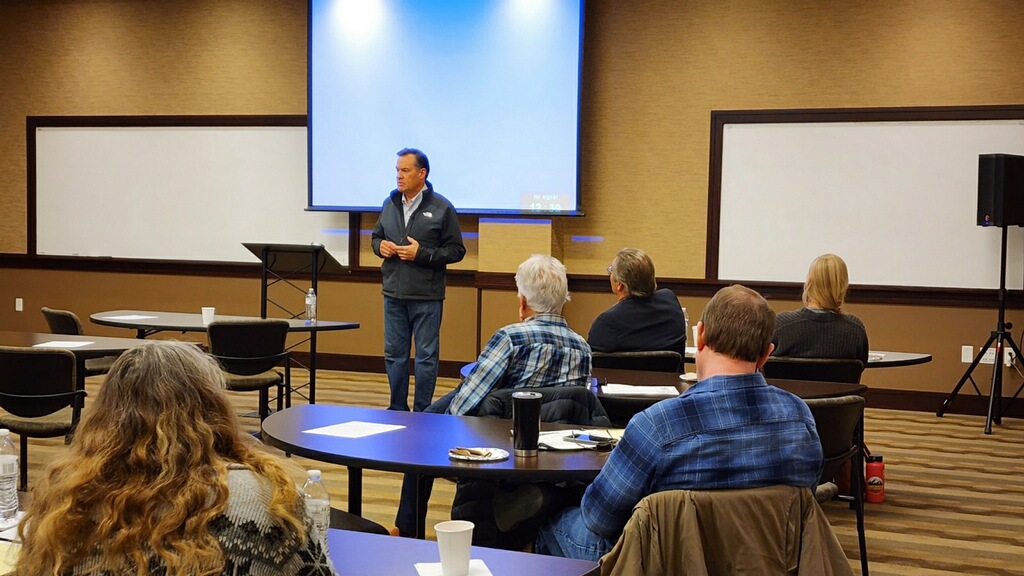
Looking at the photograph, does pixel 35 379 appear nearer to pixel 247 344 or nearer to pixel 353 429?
pixel 247 344

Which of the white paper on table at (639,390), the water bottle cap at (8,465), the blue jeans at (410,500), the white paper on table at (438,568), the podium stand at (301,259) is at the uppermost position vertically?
the podium stand at (301,259)

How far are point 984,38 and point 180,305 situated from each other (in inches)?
289

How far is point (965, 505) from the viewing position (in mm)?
4984

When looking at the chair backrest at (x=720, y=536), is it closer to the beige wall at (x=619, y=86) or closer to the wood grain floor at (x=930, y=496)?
the wood grain floor at (x=930, y=496)

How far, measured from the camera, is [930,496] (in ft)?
16.9

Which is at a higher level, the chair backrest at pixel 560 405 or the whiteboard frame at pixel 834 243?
the whiteboard frame at pixel 834 243

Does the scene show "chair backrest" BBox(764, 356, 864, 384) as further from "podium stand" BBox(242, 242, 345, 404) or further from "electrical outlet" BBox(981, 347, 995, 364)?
"electrical outlet" BBox(981, 347, 995, 364)

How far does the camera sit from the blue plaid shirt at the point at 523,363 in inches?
128

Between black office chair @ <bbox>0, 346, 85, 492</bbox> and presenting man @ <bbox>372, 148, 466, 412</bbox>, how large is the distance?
221 centimetres

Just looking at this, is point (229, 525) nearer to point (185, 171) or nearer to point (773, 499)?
point (773, 499)

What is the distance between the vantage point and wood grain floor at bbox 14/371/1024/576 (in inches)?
164

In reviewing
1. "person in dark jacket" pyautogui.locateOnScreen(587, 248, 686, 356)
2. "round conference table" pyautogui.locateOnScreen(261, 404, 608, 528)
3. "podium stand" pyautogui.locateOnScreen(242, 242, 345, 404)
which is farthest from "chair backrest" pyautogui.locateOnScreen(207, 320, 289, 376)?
"round conference table" pyautogui.locateOnScreen(261, 404, 608, 528)

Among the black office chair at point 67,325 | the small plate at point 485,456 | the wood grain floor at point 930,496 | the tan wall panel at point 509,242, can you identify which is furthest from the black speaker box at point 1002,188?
the black office chair at point 67,325

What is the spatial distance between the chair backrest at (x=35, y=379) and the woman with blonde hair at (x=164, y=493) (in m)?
3.08
